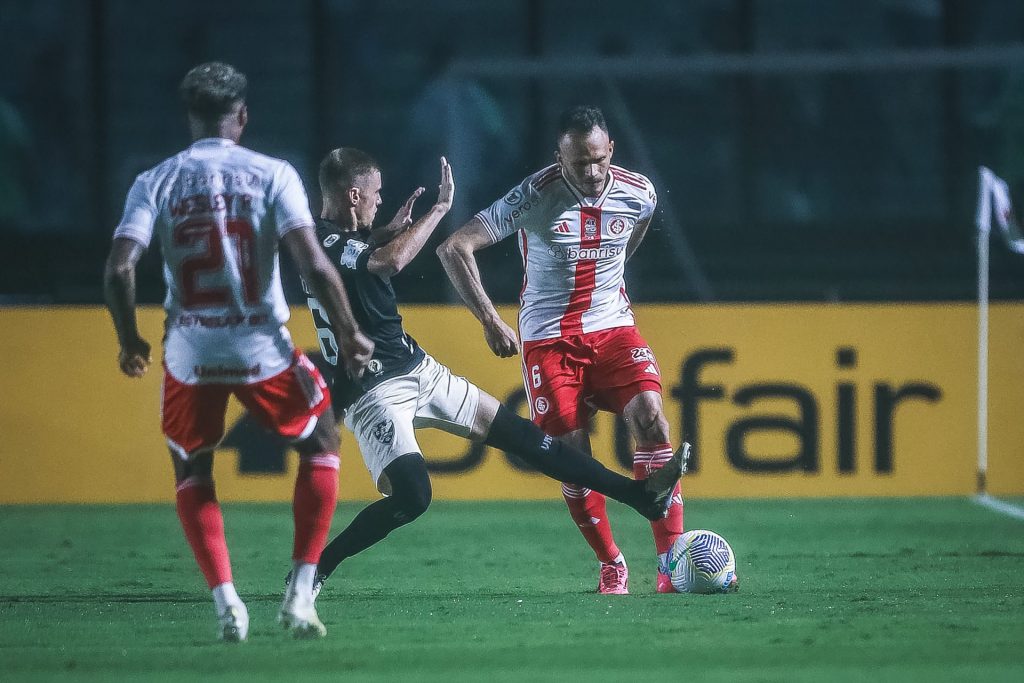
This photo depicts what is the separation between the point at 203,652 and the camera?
525 centimetres

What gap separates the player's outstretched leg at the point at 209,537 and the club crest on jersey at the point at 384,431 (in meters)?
0.98

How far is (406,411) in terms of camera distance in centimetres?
645

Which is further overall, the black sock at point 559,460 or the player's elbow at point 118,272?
the black sock at point 559,460

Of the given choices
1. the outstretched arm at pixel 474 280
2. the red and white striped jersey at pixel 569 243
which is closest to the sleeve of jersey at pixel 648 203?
the red and white striped jersey at pixel 569 243

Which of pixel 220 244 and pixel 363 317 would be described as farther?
pixel 363 317

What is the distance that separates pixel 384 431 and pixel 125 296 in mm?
1429

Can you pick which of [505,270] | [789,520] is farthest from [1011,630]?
[505,270]

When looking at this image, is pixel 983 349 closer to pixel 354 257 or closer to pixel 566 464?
pixel 566 464

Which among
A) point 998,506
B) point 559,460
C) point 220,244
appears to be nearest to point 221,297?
point 220,244

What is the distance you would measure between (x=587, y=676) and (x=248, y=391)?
148cm

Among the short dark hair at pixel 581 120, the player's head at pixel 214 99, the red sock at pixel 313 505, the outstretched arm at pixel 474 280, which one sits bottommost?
the red sock at pixel 313 505

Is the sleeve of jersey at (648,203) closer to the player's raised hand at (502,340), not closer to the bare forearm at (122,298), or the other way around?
the player's raised hand at (502,340)

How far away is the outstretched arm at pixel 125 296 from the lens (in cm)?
523

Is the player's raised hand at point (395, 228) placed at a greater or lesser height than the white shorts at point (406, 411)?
greater
